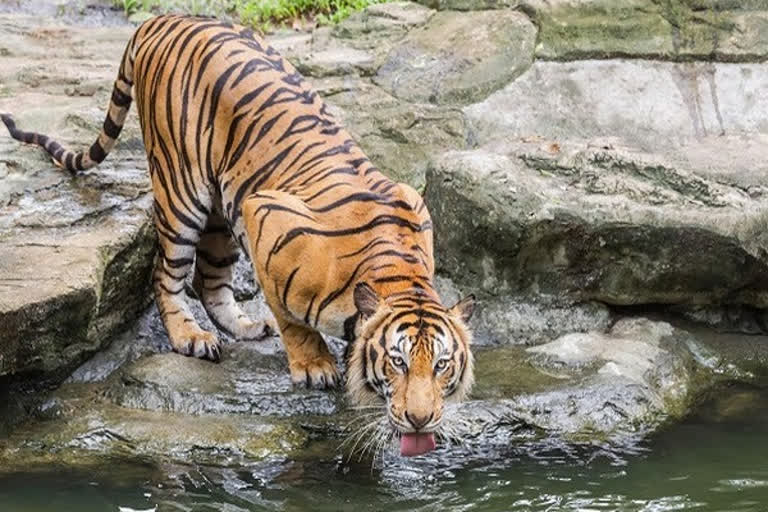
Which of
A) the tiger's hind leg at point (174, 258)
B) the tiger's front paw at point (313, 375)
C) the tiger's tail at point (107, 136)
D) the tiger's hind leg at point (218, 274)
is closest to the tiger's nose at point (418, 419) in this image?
the tiger's front paw at point (313, 375)

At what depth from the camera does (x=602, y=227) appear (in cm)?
607

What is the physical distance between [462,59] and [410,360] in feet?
12.0

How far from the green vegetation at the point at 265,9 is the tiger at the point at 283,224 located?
3.31m

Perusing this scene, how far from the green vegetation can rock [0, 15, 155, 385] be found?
79.4 inches

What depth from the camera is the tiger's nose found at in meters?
4.47

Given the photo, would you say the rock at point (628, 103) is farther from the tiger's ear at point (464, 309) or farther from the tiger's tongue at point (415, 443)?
the tiger's tongue at point (415, 443)

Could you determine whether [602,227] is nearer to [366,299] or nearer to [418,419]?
[366,299]

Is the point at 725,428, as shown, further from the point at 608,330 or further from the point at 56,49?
the point at 56,49

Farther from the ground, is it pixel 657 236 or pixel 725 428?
pixel 657 236

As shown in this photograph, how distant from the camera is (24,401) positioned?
5.38 m

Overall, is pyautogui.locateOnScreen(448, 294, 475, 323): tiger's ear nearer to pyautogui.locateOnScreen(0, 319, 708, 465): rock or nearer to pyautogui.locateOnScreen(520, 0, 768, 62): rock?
pyautogui.locateOnScreen(0, 319, 708, 465): rock

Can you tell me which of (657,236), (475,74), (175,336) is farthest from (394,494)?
(475,74)

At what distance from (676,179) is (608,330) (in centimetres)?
81

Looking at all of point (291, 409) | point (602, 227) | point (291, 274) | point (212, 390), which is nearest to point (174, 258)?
point (212, 390)
